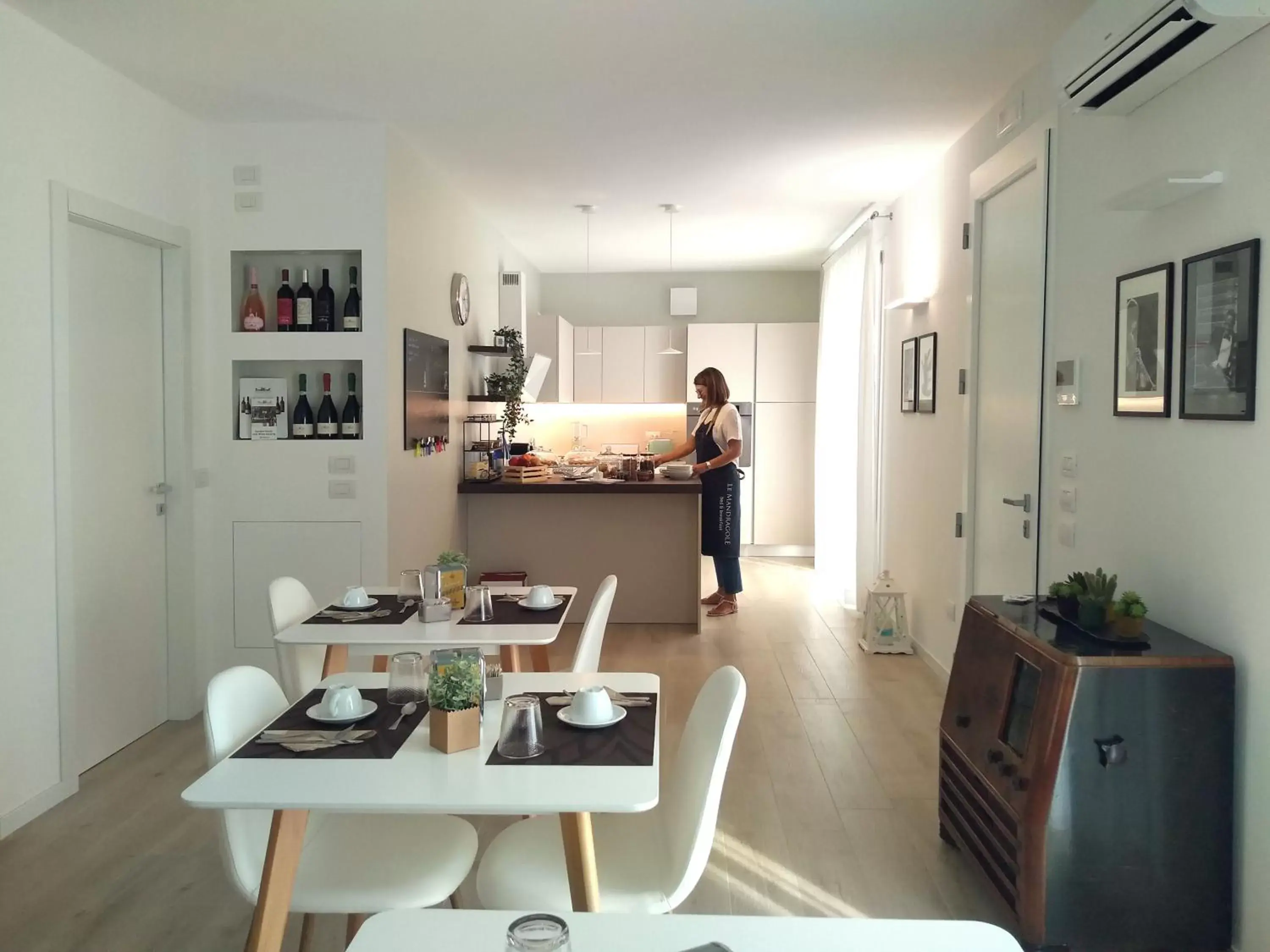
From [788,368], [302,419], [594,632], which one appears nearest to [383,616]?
[594,632]

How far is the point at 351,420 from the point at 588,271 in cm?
530

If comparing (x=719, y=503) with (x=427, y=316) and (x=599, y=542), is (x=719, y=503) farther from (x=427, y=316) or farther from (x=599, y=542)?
(x=427, y=316)

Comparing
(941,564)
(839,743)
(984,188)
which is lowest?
(839,743)

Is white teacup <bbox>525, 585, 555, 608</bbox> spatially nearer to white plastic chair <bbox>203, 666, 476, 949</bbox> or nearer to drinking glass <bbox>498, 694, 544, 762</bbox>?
white plastic chair <bbox>203, 666, 476, 949</bbox>

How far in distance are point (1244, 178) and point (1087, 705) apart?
4.42ft

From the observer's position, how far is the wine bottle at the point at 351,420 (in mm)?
4684

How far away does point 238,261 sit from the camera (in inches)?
185

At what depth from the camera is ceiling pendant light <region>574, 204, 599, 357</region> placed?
21.7 feet

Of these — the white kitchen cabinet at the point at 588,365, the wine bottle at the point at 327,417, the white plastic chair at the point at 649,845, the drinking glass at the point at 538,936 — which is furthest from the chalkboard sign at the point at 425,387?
the drinking glass at the point at 538,936

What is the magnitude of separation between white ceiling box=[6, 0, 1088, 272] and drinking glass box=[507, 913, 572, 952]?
2.97m

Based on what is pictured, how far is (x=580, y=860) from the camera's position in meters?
1.85

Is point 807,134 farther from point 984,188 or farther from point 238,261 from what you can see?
point 238,261

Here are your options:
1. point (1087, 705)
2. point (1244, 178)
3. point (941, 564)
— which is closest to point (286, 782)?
point (1087, 705)

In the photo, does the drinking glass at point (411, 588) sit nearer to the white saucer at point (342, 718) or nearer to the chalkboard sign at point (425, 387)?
the white saucer at point (342, 718)
